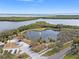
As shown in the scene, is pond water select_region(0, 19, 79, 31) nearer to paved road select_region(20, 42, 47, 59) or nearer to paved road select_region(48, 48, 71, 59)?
paved road select_region(20, 42, 47, 59)

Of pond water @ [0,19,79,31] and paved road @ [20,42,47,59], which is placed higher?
pond water @ [0,19,79,31]

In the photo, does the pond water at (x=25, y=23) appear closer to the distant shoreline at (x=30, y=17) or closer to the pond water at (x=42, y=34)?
the distant shoreline at (x=30, y=17)

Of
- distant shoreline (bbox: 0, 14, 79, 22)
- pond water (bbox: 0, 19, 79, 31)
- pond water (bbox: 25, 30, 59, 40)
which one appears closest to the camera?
pond water (bbox: 25, 30, 59, 40)

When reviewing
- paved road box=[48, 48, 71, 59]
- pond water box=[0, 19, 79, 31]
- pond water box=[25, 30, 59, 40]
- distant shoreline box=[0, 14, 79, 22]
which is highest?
distant shoreline box=[0, 14, 79, 22]

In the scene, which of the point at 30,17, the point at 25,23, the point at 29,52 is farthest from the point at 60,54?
the point at 30,17

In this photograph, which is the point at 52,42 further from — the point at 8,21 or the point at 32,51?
the point at 8,21

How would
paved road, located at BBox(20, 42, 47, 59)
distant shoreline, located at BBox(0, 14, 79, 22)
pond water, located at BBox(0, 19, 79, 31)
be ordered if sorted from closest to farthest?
paved road, located at BBox(20, 42, 47, 59) → pond water, located at BBox(0, 19, 79, 31) → distant shoreline, located at BBox(0, 14, 79, 22)

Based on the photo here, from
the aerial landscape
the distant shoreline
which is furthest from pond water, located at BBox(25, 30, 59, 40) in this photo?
the distant shoreline

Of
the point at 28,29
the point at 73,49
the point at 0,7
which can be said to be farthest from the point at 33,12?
the point at 73,49
